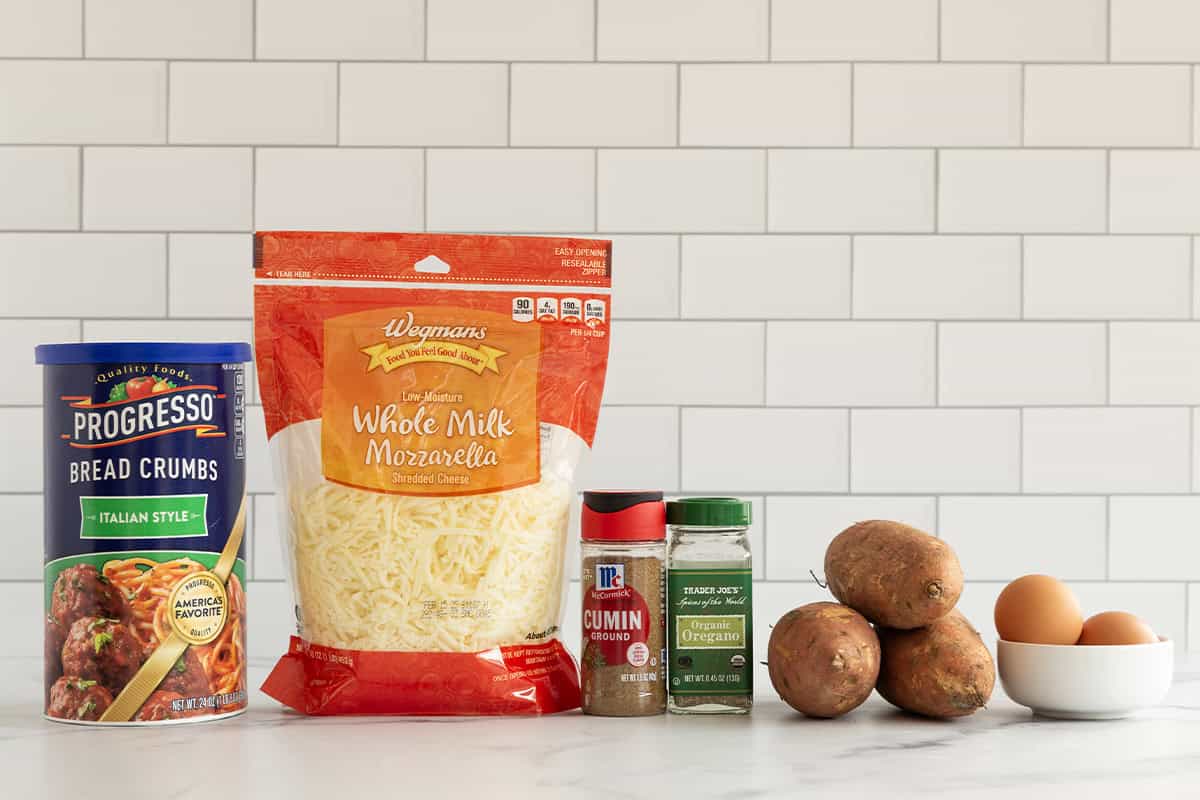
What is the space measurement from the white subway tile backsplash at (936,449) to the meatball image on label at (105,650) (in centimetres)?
83

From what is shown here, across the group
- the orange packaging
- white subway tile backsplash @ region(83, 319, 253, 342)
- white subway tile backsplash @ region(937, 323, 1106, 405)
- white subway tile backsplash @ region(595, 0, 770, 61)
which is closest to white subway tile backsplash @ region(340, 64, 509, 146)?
white subway tile backsplash @ region(595, 0, 770, 61)

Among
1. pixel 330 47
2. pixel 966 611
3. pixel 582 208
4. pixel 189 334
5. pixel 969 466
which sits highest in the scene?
pixel 330 47

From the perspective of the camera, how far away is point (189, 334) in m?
1.36

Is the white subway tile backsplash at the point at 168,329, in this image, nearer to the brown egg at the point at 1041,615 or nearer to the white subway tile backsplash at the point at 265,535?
the white subway tile backsplash at the point at 265,535

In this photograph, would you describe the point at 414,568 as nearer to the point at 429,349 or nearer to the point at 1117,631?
the point at 429,349

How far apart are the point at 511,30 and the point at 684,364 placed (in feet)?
1.42

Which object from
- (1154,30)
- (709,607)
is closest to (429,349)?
(709,607)

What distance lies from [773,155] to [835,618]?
673mm

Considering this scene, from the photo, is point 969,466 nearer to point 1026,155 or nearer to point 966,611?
point 966,611

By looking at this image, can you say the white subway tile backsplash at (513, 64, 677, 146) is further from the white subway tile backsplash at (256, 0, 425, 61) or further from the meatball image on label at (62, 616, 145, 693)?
the meatball image on label at (62, 616, 145, 693)

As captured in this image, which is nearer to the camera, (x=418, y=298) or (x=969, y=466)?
(x=418, y=298)

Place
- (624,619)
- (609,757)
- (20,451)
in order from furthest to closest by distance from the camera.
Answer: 1. (20,451)
2. (624,619)
3. (609,757)

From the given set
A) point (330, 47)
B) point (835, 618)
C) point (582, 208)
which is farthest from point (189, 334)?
point (835, 618)

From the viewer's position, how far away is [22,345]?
1.36 metres
